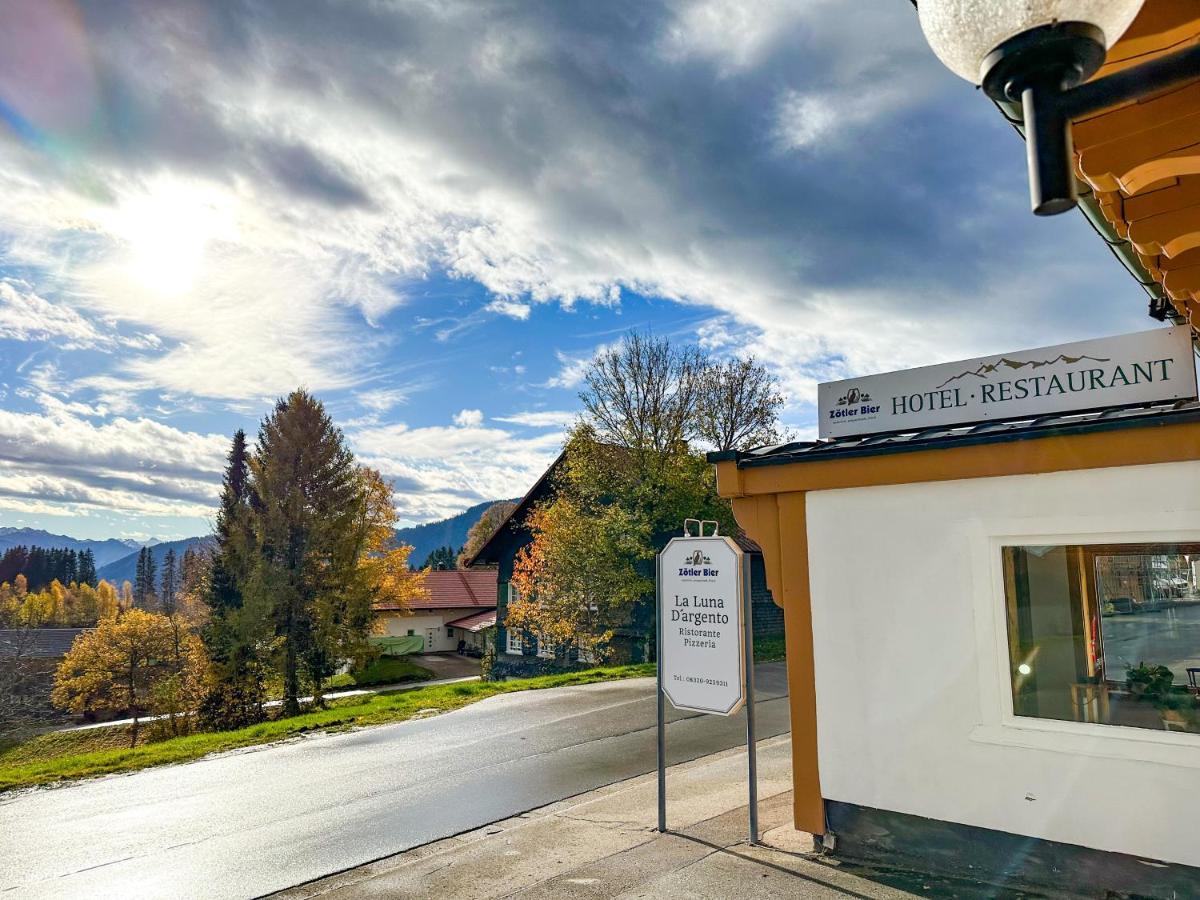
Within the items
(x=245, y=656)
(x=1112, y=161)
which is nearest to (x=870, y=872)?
(x=1112, y=161)

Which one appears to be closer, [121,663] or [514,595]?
[121,663]

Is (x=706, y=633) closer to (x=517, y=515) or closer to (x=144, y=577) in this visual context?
(x=517, y=515)

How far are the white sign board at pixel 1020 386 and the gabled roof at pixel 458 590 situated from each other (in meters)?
45.3

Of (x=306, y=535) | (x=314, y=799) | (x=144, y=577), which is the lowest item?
(x=144, y=577)

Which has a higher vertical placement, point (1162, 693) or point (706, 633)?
point (706, 633)

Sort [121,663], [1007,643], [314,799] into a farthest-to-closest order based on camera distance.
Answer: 1. [121,663]
2. [314,799]
3. [1007,643]

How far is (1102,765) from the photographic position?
13.8 feet

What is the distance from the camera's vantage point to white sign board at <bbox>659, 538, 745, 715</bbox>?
18.7 feet

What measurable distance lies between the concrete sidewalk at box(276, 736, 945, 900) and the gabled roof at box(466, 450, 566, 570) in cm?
1997

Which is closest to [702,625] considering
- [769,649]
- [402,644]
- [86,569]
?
[769,649]

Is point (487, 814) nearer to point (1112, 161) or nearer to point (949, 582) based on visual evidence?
point (949, 582)

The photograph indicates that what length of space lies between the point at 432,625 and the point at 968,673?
4815 cm

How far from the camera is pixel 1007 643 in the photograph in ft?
15.2

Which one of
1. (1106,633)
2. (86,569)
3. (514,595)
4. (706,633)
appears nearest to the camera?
(706,633)
